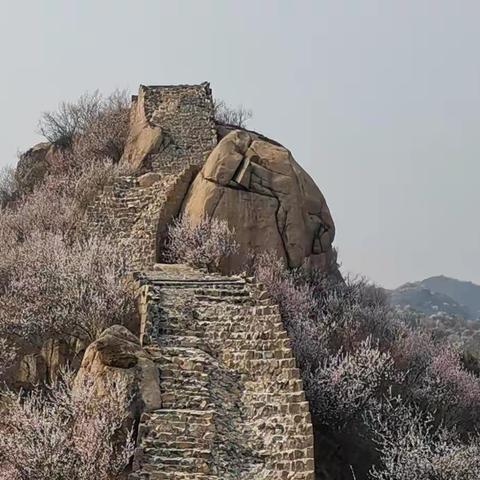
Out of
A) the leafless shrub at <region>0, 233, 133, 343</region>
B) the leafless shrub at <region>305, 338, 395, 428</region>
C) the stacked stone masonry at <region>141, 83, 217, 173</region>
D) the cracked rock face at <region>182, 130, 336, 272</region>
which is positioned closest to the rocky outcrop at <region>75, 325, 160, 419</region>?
the leafless shrub at <region>0, 233, 133, 343</region>

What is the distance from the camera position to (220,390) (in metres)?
12.6

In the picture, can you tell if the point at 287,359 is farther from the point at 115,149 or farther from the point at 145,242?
the point at 115,149

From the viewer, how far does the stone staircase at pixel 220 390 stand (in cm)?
1076

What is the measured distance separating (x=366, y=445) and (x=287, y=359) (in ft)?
15.8

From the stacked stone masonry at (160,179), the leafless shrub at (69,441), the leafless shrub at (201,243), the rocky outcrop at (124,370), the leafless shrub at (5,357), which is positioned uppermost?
the stacked stone masonry at (160,179)

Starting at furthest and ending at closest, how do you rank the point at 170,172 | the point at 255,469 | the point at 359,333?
the point at 170,172
the point at 359,333
the point at 255,469

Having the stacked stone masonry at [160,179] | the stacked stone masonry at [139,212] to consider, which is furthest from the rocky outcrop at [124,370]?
the stacked stone masonry at [139,212]

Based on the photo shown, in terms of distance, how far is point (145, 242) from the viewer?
24.6 m

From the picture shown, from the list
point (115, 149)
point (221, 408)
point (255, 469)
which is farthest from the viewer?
point (115, 149)

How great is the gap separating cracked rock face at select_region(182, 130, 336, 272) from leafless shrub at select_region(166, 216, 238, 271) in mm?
502

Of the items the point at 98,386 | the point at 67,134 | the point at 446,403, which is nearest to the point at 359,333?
the point at 446,403

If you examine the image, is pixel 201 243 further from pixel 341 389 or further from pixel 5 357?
pixel 5 357

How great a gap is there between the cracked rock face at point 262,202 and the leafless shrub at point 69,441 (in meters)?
12.7

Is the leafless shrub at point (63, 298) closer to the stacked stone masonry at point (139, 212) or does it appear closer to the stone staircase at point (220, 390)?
the stone staircase at point (220, 390)
